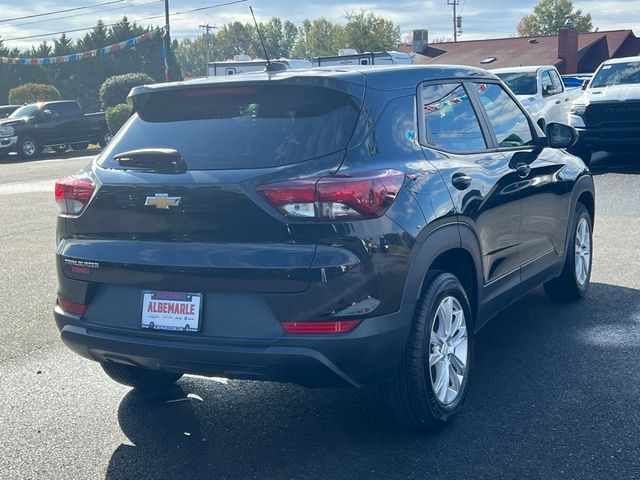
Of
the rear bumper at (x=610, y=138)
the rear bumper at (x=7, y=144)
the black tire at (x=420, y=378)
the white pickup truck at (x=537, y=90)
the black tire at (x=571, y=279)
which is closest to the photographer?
the black tire at (x=420, y=378)

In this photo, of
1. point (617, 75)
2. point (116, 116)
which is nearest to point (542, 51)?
point (116, 116)

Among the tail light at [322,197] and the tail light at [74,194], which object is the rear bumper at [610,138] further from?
the tail light at [74,194]

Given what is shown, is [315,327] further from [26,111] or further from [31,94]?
[31,94]

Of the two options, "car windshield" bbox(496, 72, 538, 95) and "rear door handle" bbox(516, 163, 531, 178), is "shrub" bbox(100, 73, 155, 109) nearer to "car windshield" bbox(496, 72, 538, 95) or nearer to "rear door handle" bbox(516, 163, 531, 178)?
"car windshield" bbox(496, 72, 538, 95)

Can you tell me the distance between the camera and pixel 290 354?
3.70 metres

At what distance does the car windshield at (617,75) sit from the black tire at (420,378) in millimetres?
13512

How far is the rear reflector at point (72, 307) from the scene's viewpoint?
4.19 meters

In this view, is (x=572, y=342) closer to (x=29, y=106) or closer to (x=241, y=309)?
(x=241, y=309)

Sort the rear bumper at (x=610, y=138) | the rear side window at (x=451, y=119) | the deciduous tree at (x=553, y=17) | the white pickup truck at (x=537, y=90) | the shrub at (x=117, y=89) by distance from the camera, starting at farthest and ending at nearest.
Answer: the deciduous tree at (x=553, y=17) < the shrub at (x=117, y=89) < the white pickup truck at (x=537, y=90) < the rear bumper at (x=610, y=138) < the rear side window at (x=451, y=119)

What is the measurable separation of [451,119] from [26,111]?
86.9 feet

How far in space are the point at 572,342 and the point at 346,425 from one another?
80.4 inches

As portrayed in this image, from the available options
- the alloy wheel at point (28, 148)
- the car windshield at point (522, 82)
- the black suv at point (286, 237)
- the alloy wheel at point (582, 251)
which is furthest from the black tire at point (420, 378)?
the alloy wheel at point (28, 148)

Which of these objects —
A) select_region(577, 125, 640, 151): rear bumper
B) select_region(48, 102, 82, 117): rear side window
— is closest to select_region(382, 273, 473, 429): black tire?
select_region(577, 125, 640, 151): rear bumper

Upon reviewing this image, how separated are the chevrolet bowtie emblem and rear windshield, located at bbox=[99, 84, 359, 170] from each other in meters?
0.18
